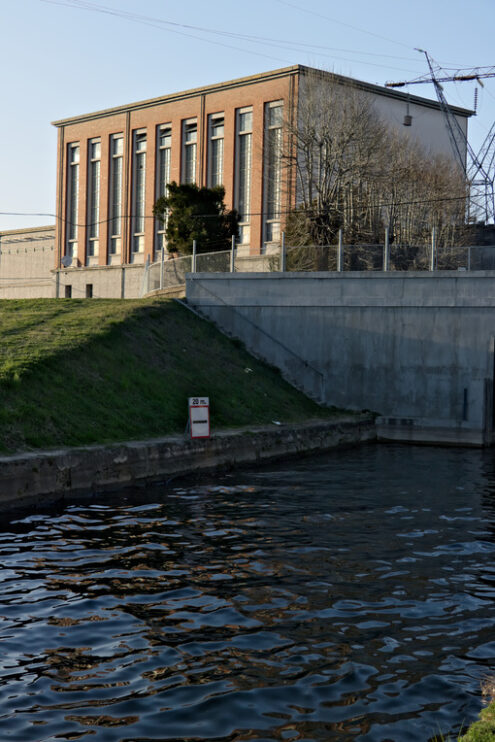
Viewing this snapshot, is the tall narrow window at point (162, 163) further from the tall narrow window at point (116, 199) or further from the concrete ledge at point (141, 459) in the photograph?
the concrete ledge at point (141, 459)

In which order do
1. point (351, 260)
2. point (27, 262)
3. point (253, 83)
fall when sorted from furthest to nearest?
point (27, 262)
point (253, 83)
point (351, 260)

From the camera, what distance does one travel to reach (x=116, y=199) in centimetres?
6506

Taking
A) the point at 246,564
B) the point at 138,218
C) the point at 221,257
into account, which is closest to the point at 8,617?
the point at 246,564

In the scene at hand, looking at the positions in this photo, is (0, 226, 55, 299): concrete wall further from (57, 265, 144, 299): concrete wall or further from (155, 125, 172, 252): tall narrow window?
(155, 125, 172, 252): tall narrow window

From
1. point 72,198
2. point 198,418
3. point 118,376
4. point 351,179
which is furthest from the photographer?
point 72,198

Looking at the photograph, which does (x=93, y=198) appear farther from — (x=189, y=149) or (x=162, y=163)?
(x=189, y=149)

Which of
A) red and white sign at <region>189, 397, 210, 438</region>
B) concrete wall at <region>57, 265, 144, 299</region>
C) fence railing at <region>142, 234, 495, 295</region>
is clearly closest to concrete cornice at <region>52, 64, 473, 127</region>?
concrete wall at <region>57, 265, 144, 299</region>

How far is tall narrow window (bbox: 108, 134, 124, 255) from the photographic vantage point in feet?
212

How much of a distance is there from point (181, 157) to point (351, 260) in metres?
31.4

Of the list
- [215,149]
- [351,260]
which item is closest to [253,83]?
[215,149]

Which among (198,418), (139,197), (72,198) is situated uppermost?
(72,198)

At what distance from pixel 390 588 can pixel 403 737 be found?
417cm

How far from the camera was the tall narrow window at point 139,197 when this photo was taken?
2478 inches

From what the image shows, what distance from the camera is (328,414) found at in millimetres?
30219
